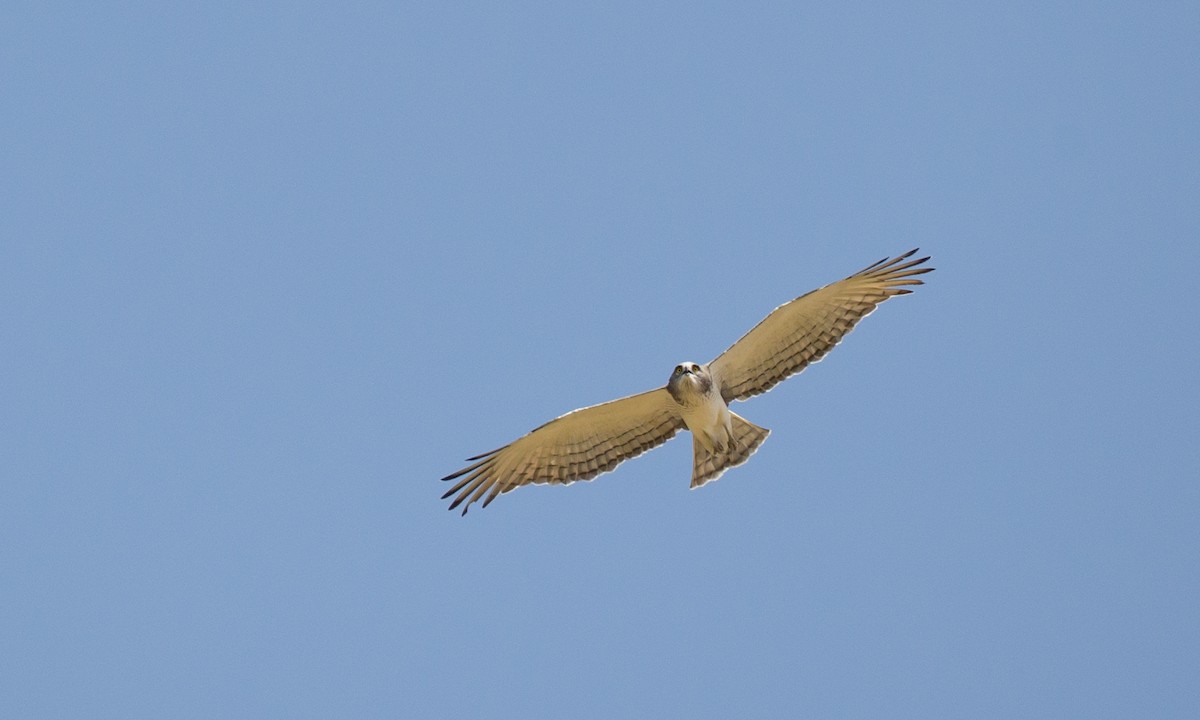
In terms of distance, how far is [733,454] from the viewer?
2388 centimetres

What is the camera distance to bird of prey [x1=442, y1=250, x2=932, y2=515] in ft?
77.2

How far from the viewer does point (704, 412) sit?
2355 cm

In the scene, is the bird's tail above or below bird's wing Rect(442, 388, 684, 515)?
below

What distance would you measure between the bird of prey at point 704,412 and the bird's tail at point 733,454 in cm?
1

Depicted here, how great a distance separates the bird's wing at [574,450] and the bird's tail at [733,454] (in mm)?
520

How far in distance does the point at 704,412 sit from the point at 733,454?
0.65 meters

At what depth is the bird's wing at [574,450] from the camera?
78.4 feet

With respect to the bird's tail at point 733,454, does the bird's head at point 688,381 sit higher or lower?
higher

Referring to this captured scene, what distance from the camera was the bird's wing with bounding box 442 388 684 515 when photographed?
2389 cm

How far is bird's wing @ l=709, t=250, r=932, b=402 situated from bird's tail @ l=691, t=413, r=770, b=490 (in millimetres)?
344

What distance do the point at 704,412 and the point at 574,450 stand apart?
1598mm

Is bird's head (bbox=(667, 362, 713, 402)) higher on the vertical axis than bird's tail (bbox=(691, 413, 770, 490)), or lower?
higher

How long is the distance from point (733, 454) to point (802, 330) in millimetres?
1529

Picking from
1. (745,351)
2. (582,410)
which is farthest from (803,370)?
(582,410)
